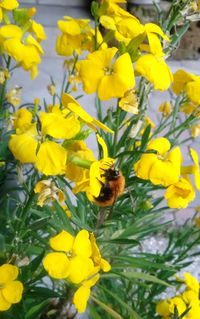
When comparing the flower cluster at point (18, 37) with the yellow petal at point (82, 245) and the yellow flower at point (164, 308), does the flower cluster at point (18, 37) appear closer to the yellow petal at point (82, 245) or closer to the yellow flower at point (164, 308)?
the yellow petal at point (82, 245)

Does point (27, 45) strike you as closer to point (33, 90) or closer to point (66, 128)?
point (66, 128)

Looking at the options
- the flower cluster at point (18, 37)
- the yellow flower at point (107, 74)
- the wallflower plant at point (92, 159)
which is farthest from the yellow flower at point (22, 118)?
the yellow flower at point (107, 74)

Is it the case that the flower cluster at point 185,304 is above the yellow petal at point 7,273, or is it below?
below

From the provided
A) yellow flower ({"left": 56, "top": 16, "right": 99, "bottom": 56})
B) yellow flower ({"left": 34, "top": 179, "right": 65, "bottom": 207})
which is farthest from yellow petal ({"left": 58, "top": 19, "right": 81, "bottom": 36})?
yellow flower ({"left": 34, "top": 179, "right": 65, "bottom": 207})

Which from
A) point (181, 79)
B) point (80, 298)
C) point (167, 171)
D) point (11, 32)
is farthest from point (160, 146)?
point (11, 32)

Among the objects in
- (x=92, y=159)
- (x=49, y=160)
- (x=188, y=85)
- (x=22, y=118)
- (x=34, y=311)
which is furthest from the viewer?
(x=22, y=118)

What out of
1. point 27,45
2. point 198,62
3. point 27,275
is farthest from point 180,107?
point 198,62

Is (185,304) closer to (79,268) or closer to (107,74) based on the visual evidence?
(79,268)

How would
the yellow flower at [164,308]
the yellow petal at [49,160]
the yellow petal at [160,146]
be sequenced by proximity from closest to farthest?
the yellow petal at [49,160]
the yellow petal at [160,146]
the yellow flower at [164,308]
